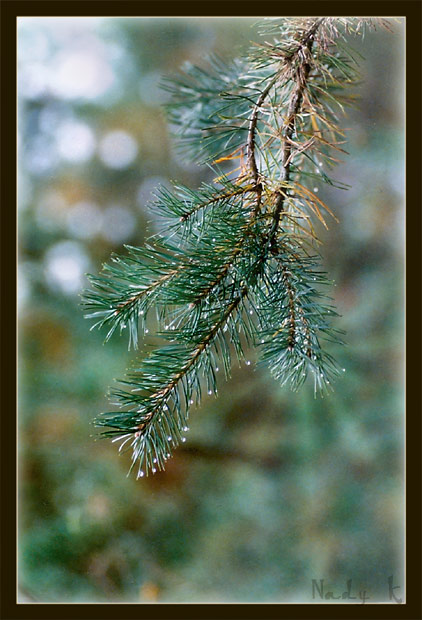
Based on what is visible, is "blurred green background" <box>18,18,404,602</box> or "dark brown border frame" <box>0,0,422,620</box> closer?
"dark brown border frame" <box>0,0,422,620</box>

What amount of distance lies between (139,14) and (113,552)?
721 millimetres

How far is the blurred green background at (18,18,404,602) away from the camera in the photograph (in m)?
0.74

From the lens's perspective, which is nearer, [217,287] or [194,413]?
[217,287]

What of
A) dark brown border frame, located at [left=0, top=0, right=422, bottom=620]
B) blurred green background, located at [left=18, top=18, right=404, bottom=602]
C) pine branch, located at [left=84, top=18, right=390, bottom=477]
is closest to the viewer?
pine branch, located at [left=84, top=18, right=390, bottom=477]

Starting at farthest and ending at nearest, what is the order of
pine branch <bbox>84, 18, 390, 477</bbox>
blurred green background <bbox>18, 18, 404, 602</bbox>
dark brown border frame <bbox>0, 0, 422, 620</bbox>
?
blurred green background <bbox>18, 18, 404, 602</bbox>
dark brown border frame <bbox>0, 0, 422, 620</bbox>
pine branch <bbox>84, 18, 390, 477</bbox>

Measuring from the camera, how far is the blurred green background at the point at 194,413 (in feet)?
2.43

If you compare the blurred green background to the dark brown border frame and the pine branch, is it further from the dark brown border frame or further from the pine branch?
the pine branch

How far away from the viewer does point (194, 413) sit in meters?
0.94

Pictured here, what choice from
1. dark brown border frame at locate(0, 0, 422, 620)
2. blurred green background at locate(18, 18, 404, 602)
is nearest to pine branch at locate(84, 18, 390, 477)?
dark brown border frame at locate(0, 0, 422, 620)
